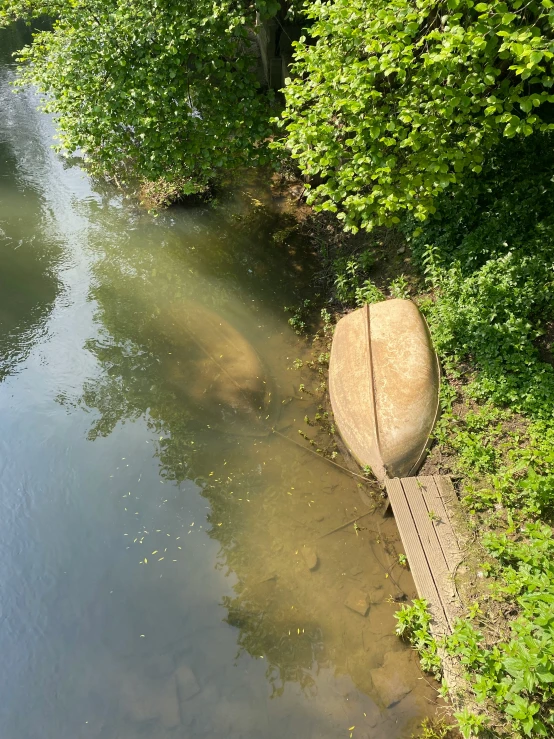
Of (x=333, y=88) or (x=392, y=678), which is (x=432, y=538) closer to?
(x=392, y=678)

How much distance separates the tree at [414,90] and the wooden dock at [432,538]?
107 inches

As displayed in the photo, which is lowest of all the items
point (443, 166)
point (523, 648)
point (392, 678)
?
point (392, 678)

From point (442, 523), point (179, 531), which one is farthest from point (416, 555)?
point (179, 531)

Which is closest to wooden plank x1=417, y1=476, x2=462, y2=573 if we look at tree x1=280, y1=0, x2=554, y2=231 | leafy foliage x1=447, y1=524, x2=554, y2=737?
leafy foliage x1=447, y1=524, x2=554, y2=737

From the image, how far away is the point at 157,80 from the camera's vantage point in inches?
231

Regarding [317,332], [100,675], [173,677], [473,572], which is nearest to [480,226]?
[317,332]

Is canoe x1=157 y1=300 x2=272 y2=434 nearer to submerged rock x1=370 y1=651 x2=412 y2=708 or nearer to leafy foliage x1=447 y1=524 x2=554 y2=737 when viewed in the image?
submerged rock x1=370 y1=651 x2=412 y2=708

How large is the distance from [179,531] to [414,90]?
4.79m

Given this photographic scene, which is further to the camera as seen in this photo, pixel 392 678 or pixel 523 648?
pixel 392 678

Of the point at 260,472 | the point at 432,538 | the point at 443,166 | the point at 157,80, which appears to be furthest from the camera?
the point at 157,80

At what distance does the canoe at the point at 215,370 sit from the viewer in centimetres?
570

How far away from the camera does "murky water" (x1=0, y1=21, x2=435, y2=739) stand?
12.3 feet

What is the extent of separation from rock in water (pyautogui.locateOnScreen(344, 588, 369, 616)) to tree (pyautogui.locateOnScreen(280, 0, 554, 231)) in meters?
Answer: 3.67

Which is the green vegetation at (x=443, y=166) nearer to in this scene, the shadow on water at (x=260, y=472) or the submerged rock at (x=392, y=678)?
the submerged rock at (x=392, y=678)
